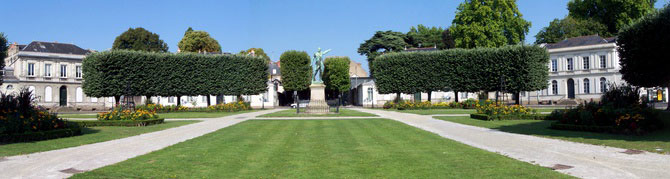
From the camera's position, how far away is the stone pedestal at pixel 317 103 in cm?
3600

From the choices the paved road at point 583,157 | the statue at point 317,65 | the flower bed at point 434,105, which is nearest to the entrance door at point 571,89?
the flower bed at point 434,105

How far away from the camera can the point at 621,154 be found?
10.7 meters

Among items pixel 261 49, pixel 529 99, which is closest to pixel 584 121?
pixel 529 99

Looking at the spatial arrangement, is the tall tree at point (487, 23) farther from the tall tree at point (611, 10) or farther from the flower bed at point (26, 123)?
the flower bed at point (26, 123)

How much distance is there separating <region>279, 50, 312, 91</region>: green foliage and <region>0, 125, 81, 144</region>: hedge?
54.9 meters

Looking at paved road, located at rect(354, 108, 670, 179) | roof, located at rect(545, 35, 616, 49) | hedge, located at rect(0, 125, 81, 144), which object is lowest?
paved road, located at rect(354, 108, 670, 179)

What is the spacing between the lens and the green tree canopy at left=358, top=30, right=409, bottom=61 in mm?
83250

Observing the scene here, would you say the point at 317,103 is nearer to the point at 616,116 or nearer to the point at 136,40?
the point at 616,116

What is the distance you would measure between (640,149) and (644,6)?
190 feet

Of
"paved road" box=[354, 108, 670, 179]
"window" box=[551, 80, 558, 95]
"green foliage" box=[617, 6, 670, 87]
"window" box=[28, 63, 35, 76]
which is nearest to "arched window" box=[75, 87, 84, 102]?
"window" box=[28, 63, 35, 76]

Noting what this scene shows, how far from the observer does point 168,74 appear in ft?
159

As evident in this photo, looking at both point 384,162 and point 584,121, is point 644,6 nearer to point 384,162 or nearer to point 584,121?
point 584,121

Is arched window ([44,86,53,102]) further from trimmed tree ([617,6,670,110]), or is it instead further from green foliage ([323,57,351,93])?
trimmed tree ([617,6,670,110])

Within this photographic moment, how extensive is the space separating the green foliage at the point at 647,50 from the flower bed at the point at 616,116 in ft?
25.5
